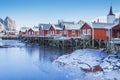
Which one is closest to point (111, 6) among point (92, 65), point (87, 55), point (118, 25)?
point (118, 25)

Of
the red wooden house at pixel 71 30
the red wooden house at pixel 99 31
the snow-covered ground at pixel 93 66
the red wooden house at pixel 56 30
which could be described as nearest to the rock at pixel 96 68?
the snow-covered ground at pixel 93 66

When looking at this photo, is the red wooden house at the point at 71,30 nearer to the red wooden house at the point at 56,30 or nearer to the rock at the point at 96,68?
the red wooden house at the point at 56,30

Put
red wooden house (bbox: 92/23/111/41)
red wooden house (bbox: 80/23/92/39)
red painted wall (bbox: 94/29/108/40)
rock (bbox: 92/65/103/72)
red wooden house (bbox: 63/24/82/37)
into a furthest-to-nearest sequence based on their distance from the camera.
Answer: red wooden house (bbox: 63/24/82/37) → red wooden house (bbox: 80/23/92/39) → red painted wall (bbox: 94/29/108/40) → red wooden house (bbox: 92/23/111/41) → rock (bbox: 92/65/103/72)

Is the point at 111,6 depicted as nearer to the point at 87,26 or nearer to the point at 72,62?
the point at 87,26

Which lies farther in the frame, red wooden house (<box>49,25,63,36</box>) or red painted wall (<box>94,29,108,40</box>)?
red wooden house (<box>49,25,63,36</box>)

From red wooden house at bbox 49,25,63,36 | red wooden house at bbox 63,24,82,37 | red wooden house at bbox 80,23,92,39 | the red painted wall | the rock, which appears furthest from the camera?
red wooden house at bbox 49,25,63,36

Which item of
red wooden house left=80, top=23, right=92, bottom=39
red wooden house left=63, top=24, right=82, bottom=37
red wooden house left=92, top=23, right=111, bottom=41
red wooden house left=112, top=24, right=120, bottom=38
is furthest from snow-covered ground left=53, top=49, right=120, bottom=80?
red wooden house left=63, top=24, right=82, bottom=37

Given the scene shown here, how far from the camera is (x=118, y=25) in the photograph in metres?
39.3

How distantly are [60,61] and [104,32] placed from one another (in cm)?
1974

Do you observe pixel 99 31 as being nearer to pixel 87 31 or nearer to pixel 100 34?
pixel 100 34

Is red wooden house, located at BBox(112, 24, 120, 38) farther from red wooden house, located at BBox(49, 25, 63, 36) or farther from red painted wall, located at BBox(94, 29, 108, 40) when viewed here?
red wooden house, located at BBox(49, 25, 63, 36)

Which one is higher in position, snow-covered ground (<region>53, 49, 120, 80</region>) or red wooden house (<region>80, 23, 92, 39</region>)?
red wooden house (<region>80, 23, 92, 39</region>)

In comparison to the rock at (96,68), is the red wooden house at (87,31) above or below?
above

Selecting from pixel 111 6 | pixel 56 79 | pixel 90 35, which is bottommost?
pixel 56 79
